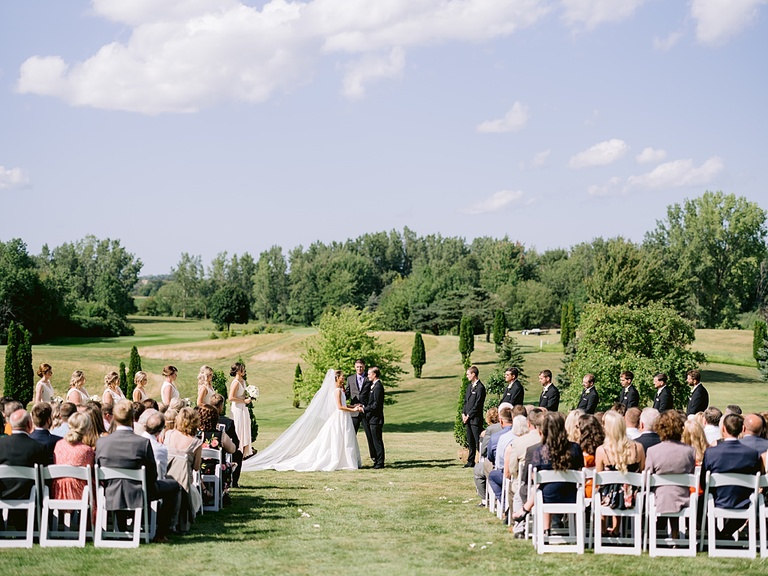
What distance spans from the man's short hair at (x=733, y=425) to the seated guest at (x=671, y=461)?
0.43 m

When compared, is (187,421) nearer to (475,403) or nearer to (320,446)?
(320,446)

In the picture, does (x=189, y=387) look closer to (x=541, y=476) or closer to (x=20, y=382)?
(x=20, y=382)

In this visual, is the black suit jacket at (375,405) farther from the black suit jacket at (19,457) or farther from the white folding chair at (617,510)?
the black suit jacket at (19,457)

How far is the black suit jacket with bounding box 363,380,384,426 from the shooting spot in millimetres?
15250

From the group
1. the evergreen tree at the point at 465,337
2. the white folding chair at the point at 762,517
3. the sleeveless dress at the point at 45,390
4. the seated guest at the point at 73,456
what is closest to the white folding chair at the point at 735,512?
the white folding chair at the point at 762,517

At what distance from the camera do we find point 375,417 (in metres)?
15.3

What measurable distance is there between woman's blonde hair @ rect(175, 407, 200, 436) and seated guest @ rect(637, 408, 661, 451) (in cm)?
491

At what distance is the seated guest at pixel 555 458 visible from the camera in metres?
8.20

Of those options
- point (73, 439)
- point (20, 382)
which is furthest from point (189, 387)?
point (73, 439)

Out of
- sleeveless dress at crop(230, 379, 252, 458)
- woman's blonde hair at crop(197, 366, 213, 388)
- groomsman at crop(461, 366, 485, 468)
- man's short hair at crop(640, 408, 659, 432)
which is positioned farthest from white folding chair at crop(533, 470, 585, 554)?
sleeveless dress at crop(230, 379, 252, 458)

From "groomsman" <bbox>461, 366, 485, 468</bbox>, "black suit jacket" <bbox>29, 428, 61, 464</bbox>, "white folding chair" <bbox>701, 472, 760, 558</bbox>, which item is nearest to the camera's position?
"white folding chair" <bbox>701, 472, 760, 558</bbox>

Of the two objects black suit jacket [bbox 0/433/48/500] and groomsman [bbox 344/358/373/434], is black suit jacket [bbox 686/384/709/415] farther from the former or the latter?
black suit jacket [bbox 0/433/48/500]

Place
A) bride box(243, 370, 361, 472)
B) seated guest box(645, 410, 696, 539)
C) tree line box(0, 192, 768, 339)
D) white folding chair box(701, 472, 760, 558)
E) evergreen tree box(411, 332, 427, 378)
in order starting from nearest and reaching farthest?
1. white folding chair box(701, 472, 760, 558)
2. seated guest box(645, 410, 696, 539)
3. bride box(243, 370, 361, 472)
4. evergreen tree box(411, 332, 427, 378)
5. tree line box(0, 192, 768, 339)

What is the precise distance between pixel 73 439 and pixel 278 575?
2749 mm
